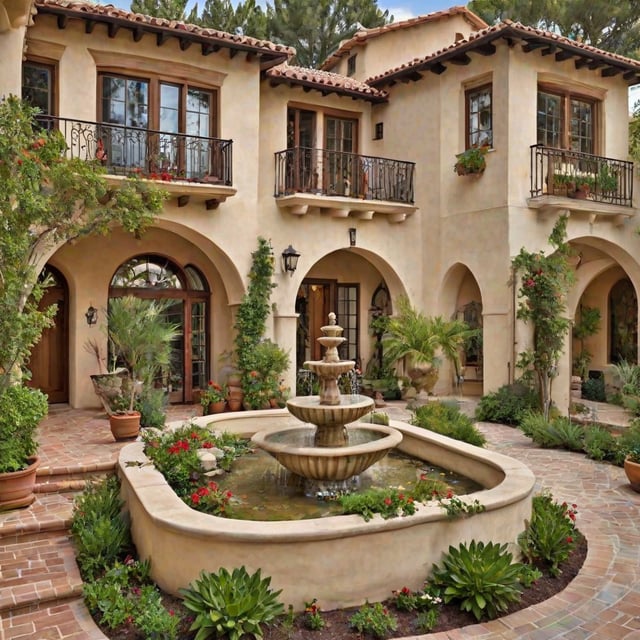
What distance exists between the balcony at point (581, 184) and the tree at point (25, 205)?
32.1 ft

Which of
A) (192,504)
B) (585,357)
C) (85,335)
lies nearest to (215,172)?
(85,335)

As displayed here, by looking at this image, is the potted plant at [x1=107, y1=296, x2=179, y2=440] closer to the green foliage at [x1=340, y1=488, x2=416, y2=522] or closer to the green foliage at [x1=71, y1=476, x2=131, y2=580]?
the green foliage at [x1=71, y1=476, x2=131, y2=580]

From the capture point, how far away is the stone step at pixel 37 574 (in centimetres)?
519

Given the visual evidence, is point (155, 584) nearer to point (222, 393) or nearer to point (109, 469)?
point (109, 469)

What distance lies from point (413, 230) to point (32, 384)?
9.67 m

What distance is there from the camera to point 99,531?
18.8 ft

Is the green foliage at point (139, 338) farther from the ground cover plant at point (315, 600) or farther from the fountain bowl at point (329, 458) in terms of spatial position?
the ground cover plant at point (315, 600)

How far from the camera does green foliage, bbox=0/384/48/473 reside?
6816 mm

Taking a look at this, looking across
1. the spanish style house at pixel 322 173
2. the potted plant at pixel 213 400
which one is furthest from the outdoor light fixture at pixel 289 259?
the potted plant at pixel 213 400

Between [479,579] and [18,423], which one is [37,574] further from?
[479,579]

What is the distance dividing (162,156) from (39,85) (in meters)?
2.54

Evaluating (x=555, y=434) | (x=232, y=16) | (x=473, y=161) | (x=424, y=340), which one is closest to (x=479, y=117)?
(x=473, y=161)

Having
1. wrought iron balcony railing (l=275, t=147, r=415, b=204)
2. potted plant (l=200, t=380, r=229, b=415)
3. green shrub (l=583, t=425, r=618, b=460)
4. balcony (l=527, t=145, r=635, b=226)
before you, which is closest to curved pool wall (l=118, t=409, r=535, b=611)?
green shrub (l=583, t=425, r=618, b=460)

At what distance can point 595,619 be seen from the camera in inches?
192
